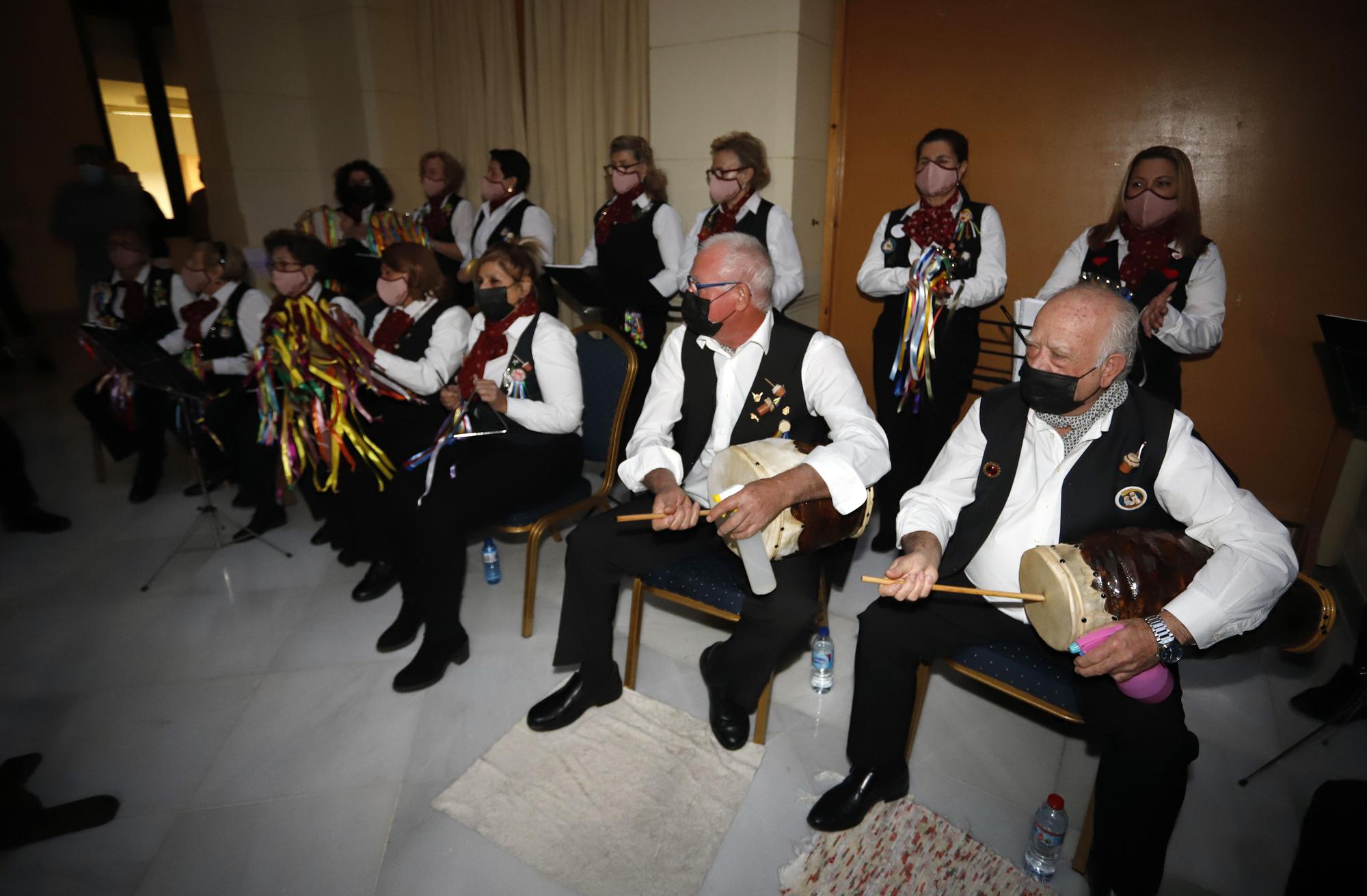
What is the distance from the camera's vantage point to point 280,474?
3834 mm

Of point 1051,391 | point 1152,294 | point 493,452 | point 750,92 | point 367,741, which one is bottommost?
point 367,741

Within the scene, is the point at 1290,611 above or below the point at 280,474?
above

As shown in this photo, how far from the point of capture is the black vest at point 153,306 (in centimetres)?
398

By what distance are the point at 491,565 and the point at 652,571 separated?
1257 mm

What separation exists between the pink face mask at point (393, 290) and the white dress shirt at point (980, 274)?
2079 millimetres

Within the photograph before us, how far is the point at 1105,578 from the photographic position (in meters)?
1.53

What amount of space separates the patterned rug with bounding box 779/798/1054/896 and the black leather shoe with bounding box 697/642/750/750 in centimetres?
38

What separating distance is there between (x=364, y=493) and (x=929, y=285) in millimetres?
2537

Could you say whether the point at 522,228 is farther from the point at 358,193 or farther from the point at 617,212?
the point at 358,193

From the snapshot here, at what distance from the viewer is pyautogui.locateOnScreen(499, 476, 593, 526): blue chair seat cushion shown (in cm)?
265

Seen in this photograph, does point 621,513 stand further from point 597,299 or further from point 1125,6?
point 1125,6

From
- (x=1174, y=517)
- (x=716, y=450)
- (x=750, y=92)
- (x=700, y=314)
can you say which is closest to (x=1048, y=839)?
(x=1174, y=517)

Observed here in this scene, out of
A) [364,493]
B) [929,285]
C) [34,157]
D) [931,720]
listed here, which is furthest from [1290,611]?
[34,157]

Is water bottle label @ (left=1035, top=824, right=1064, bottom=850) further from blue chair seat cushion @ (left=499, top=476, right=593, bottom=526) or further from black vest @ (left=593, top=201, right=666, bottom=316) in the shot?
black vest @ (left=593, top=201, right=666, bottom=316)
